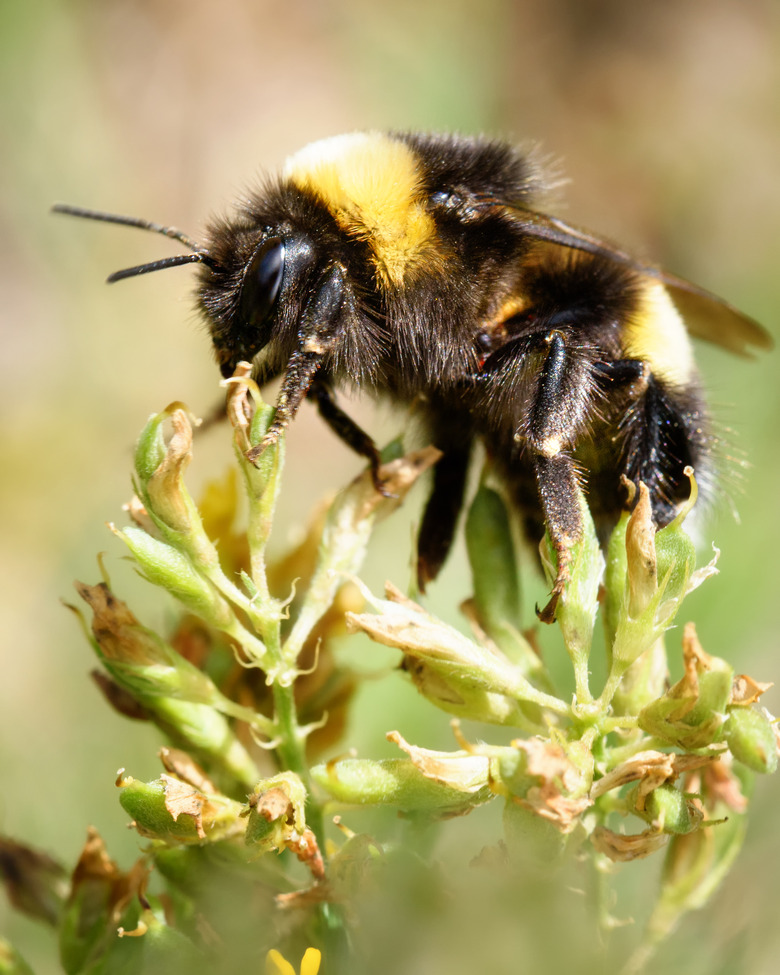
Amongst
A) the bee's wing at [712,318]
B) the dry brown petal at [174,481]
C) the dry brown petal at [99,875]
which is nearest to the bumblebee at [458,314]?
the bee's wing at [712,318]

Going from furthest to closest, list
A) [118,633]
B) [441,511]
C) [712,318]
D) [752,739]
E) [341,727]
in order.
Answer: [712,318], [441,511], [341,727], [118,633], [752,739]

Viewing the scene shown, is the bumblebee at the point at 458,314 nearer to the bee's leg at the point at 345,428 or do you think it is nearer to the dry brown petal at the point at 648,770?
the bee's leg at the point at 345,428

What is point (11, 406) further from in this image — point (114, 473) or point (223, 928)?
point (223, 928)

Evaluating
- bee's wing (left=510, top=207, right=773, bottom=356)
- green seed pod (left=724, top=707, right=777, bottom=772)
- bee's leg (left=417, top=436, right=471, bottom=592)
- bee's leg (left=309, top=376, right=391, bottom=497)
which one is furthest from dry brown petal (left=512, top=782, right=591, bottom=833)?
bee's wing (left=510, top=207, right=773, bottom=356)

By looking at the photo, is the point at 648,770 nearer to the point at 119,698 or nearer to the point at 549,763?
the point at 549,763

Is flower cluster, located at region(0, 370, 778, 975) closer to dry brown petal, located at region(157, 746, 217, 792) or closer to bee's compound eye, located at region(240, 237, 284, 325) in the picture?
dry brown petal, located at region(157, 746, 217, 792)

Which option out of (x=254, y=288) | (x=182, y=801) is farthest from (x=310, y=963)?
(x=254, y=288)
